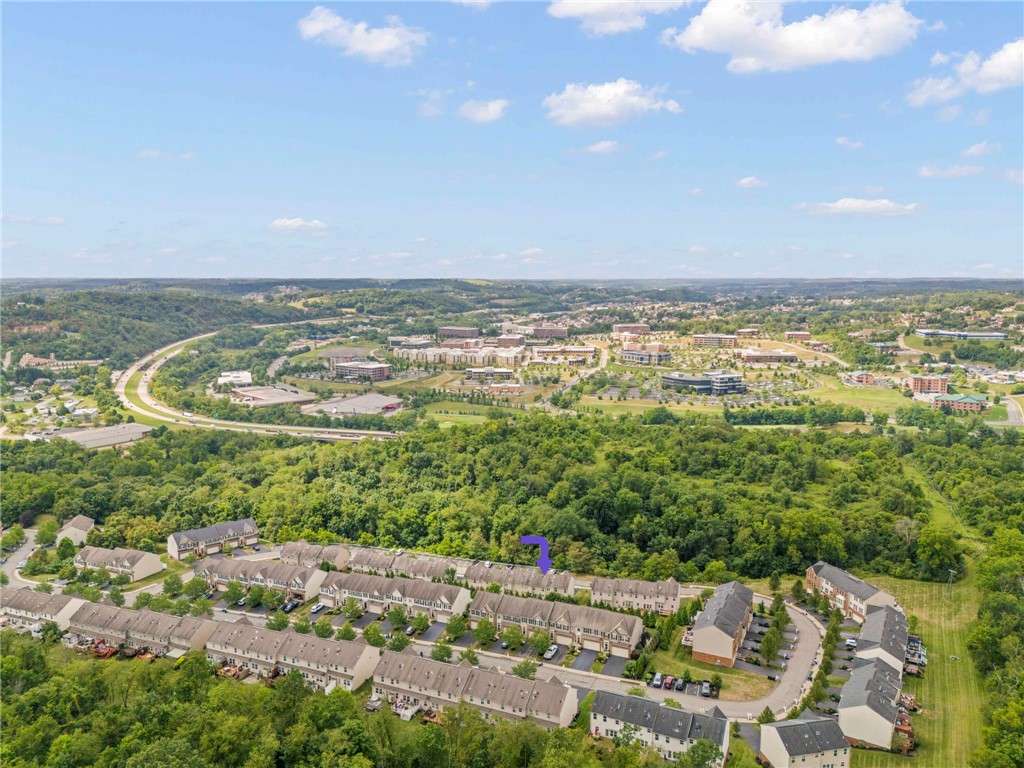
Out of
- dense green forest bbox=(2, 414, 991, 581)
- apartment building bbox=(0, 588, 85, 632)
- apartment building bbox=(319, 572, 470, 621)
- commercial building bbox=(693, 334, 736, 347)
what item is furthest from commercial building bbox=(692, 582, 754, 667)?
commercial building bbox=(693, 334, 736, 347)

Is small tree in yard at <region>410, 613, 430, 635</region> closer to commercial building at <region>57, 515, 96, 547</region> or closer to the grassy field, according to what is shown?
the grassy field

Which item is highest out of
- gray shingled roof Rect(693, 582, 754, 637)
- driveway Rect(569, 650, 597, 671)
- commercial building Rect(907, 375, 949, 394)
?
commercial building Rect(907, 375, 949, 394)

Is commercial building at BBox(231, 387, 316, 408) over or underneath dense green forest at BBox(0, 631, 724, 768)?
over

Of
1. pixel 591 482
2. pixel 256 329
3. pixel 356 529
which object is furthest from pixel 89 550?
pixel 256 329

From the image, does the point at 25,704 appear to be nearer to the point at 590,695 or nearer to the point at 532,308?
the point at 590,695

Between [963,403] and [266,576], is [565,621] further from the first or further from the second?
[963,403]

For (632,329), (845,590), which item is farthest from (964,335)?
(845,590)
